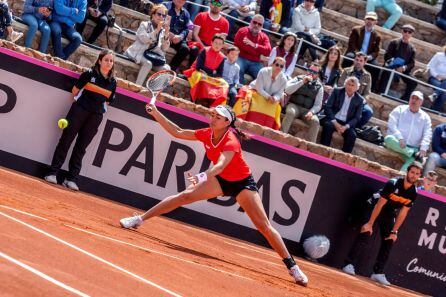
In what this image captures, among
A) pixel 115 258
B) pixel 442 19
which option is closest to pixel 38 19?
pixel 115 258

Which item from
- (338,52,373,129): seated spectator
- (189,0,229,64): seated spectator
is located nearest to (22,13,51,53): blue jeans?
(189,0,229,64): seated spectator

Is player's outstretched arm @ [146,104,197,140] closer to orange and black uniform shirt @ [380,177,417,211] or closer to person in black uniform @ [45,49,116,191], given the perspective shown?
person in black uniform @ [45,49,116,191]

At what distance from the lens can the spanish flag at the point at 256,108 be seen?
682 inches

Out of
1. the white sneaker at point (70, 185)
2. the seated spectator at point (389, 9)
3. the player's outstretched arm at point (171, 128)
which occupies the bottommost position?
the white sneaker at point (70, 185)

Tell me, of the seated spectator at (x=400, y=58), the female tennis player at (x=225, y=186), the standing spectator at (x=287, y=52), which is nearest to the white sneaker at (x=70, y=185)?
the female tennis player at (x=225, y=186)

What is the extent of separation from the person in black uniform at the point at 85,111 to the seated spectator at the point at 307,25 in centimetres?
677

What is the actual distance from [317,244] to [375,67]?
6045mm

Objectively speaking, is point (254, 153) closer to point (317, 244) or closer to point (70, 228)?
point (317, 244)

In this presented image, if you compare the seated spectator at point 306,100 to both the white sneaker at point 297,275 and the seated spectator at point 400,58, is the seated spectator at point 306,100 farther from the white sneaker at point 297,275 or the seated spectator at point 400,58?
the white sneaker at point 297,275

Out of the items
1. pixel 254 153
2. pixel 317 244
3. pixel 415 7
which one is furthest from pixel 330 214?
pixel 415 7

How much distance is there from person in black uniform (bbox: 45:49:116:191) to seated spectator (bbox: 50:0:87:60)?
2.72 meters

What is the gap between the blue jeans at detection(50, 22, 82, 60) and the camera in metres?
17.0

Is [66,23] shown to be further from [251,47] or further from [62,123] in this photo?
[251,47]

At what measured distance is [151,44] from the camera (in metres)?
17.7
